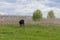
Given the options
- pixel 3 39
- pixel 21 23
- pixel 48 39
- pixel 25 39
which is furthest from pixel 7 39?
pixel 21 23

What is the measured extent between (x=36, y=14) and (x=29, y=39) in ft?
331

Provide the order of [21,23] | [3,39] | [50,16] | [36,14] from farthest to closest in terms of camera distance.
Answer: [50,16] → [36,14] → [21,23] → [3,39]

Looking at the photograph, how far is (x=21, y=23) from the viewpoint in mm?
61094

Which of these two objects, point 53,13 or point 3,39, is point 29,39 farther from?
point 53,13

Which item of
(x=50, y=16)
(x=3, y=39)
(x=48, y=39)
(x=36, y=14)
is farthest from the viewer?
(x=50, y=16)

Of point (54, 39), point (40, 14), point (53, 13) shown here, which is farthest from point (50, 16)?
point (54, 39)

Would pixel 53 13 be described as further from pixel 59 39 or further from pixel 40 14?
pixel 59 39

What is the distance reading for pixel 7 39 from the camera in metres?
29.5

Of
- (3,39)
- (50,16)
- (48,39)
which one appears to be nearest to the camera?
(3,39)

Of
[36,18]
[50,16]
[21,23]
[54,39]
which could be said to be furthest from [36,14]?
[54,39]

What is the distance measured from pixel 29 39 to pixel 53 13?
123 meters

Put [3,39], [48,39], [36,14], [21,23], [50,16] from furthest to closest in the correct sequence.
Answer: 1. [50,16]
2. [36,14]
3. [21,23]
4. [48,39]
5. [3,39]

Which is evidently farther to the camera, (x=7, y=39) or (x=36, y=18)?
(x=36, y=18)

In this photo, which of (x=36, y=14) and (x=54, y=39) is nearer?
(x=54, y=39)
